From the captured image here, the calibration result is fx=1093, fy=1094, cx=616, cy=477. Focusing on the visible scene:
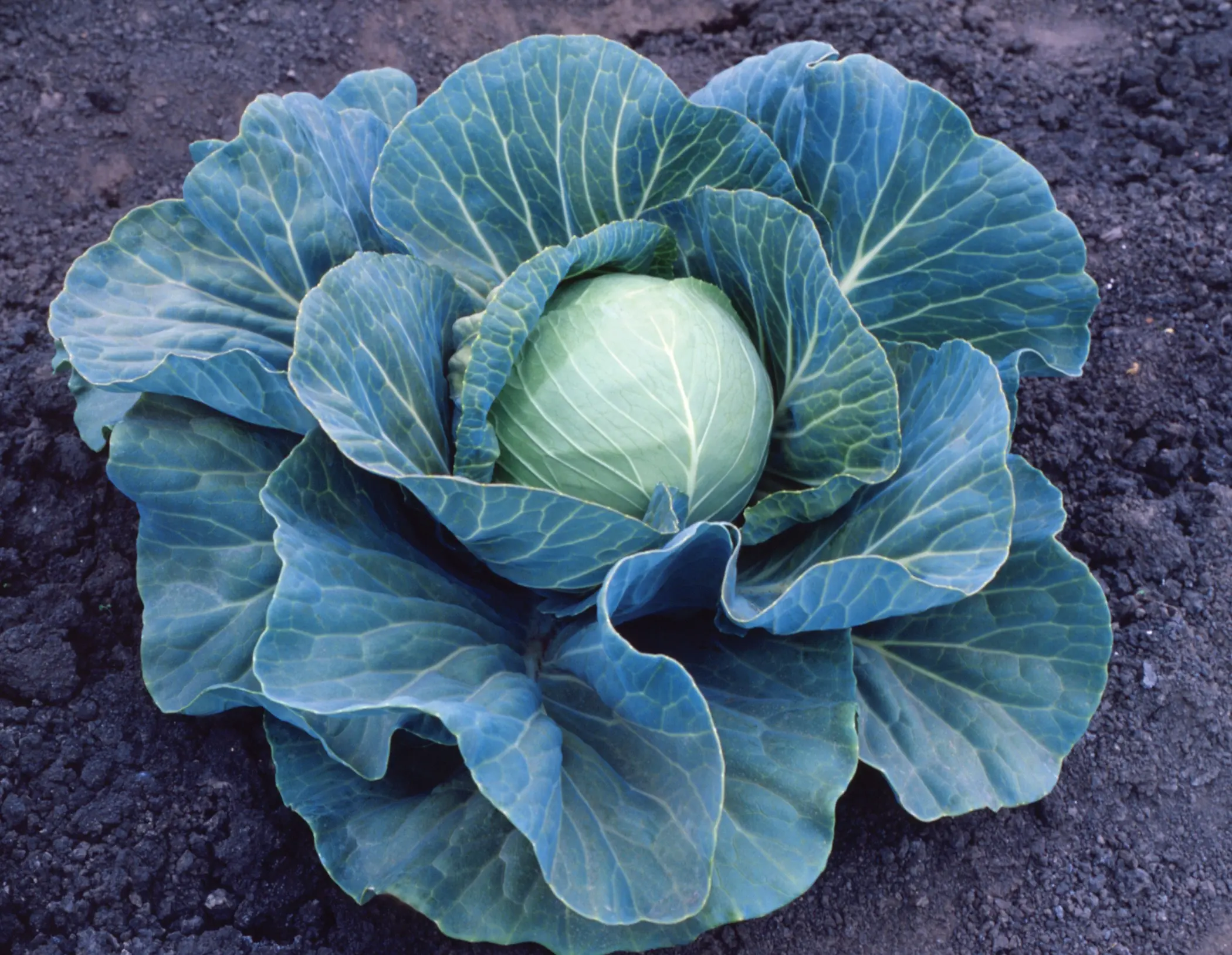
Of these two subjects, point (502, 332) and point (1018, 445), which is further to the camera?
point (1018, 445)

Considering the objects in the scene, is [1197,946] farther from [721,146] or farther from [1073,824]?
[721,146]

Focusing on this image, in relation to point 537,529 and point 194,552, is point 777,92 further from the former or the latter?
point 194,552

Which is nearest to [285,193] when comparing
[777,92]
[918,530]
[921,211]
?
[777,92]

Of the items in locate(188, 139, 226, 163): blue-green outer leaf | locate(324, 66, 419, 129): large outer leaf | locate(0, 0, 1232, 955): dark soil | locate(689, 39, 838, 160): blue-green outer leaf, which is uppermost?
locate(689, 39, 838, 160): blue-green outer leaf

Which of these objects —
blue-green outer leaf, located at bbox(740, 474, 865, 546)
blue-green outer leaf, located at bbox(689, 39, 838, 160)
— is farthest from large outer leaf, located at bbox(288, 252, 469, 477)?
blue-green outer leaf, located at bbox(689, 39, 838, 160)

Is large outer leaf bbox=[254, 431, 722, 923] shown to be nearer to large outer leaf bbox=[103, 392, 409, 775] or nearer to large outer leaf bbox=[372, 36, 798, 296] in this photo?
large outer leaf bbox=[103, 392, 409, 775]

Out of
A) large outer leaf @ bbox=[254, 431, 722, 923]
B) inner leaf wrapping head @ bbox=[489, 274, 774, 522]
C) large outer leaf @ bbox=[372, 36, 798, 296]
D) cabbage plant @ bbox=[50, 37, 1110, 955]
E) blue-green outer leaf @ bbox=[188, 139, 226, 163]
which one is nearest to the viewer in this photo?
large outer leaf @ bbox=[254, 431, 722, 923]
